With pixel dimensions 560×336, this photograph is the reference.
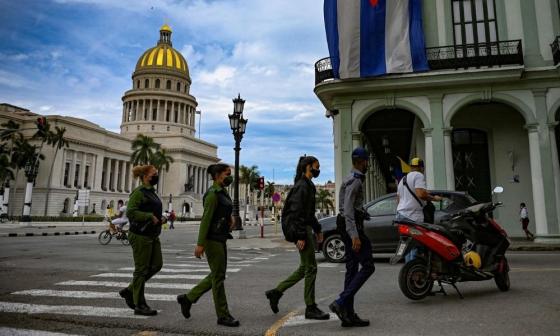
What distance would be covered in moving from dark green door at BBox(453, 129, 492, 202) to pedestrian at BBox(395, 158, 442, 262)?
40.0 feet

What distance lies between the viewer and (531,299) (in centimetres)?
540

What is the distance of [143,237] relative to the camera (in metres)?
5.01

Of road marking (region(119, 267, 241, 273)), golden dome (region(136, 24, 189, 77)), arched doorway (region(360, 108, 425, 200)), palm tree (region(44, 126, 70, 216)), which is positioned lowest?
road marking (region(119, 267, 241, 273))

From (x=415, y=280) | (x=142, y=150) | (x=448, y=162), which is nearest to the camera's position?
(x=415, y=280)

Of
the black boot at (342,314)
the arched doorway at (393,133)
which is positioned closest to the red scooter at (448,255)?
the black boot at (342,314)

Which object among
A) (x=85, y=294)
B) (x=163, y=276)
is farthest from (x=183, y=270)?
(x=85, y=294)

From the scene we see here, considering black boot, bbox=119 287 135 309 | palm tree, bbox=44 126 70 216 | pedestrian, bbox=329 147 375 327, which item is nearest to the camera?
pedestrian, bbox=329 147 375 327

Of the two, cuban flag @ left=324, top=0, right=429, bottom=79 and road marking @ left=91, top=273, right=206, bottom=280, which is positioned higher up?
cuban flag @ left=324, top=0, right=429, bottom=79

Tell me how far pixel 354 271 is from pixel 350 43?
13015mm

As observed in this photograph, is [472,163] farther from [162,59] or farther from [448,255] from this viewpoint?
[162,59]

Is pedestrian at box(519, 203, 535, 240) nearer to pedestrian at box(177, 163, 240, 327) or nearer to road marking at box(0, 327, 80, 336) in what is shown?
pedestrian at box(177, 163, 240, 327)

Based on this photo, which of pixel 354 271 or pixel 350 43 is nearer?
pixel 354 271

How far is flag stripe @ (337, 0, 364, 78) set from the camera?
1584 centimetres

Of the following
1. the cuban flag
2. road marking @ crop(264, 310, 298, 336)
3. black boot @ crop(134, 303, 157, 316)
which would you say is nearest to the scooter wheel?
road marking @ crop(264, 310, 298, 336)
